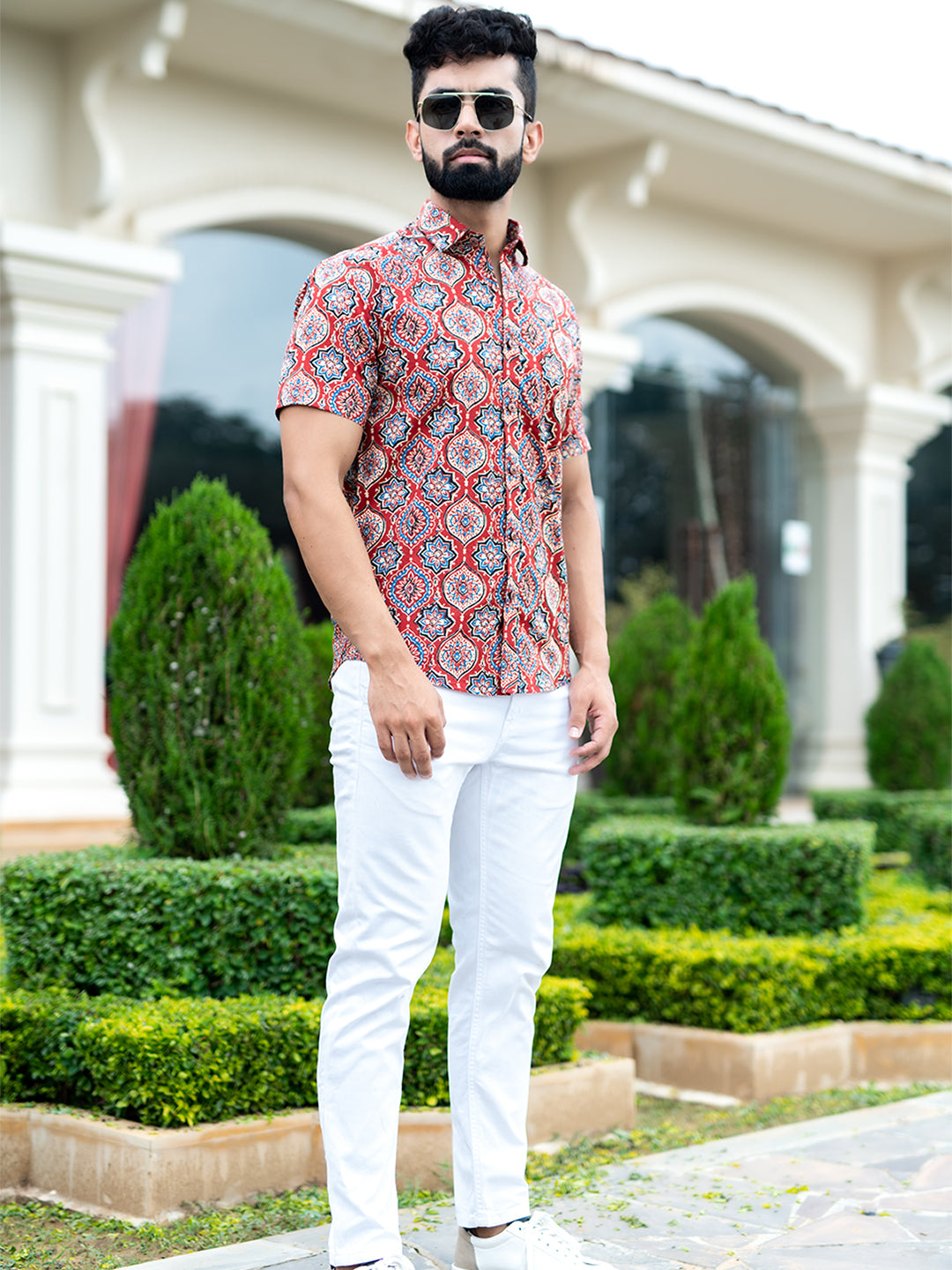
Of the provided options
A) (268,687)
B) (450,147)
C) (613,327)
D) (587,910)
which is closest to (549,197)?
(613,327)

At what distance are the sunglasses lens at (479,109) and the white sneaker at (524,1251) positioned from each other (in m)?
1.98

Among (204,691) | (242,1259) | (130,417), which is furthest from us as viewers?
(130,417)

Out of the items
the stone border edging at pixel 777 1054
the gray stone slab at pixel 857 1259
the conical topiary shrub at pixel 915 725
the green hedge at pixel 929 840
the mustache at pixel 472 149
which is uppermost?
the mustache at pixel 472 149

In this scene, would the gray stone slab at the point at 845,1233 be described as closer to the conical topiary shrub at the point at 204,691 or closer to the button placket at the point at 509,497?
the button placket at the point at 509,497

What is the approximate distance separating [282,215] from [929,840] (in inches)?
205

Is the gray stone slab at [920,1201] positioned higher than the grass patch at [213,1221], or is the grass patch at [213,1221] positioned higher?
the gray stone slab at [920,1201]

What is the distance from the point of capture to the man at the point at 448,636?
2510mm

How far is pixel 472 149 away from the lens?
8.80 feet

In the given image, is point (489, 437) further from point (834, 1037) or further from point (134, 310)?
point (134, 310)

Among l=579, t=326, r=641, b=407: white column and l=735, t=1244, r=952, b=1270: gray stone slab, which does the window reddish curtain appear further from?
l=735, t=1244, r=952, b=1270: gray stone slab

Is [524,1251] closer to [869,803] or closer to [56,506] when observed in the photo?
[56,506]

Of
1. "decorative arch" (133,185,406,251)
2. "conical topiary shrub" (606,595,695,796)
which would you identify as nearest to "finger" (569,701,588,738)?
"conical topiary shrub" (606,595,695,796)

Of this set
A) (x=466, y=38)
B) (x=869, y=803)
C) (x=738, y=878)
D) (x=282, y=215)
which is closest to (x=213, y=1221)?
(x=466, y=38)

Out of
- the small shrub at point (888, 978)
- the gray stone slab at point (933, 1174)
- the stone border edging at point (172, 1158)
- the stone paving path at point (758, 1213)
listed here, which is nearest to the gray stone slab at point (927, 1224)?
the stone paving path at point (758, 1213)
